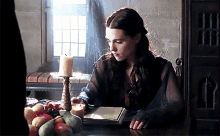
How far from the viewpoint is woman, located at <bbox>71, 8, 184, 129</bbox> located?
2.02 meters

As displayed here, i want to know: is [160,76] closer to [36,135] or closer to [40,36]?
[36,135]

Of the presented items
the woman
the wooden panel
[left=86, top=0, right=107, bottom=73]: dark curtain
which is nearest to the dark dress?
the woman

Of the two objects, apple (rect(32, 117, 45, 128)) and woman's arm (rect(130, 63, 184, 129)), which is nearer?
apple (rect(32, 117, 45, 128))

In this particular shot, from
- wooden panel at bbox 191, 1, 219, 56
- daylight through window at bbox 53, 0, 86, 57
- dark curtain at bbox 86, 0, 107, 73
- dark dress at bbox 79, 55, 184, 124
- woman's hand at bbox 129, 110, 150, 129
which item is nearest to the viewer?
woman's hand at bbox 129, 110, 150, 129

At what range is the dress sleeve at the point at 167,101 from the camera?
1514 millimetres

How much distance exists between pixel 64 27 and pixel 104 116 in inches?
142

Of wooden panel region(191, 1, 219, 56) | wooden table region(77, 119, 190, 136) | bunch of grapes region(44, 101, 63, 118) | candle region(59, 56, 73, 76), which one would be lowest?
wooden table region(77, 119, 190, 136)

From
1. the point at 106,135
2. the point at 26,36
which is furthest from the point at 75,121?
the point at 26,36

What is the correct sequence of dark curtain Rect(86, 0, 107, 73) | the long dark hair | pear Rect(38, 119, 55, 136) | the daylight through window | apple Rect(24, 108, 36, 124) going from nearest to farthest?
pear Rect(38, 119, 55, 136) < apple Rect(24, 108, 36, 124) < the long dark hair < dark curtain Rect(86, 0, 107, 73) < the daylight through window

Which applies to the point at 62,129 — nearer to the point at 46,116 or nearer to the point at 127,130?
the point at 46,116

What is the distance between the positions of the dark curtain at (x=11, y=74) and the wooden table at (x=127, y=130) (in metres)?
0.76

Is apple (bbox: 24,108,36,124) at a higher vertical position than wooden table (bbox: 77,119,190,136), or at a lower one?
higher

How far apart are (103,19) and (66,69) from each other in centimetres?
343

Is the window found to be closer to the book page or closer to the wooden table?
the book page
